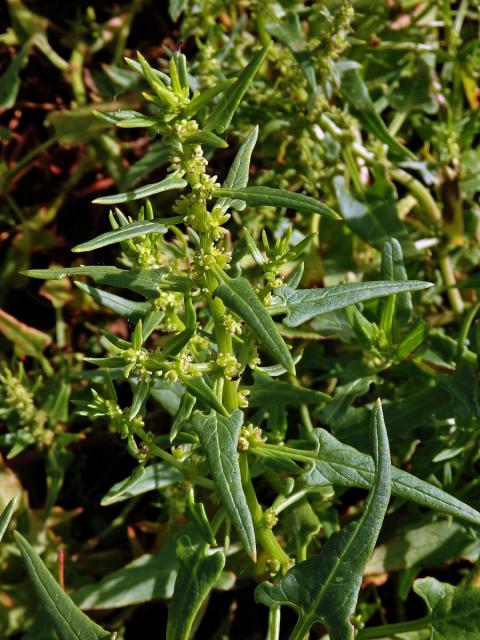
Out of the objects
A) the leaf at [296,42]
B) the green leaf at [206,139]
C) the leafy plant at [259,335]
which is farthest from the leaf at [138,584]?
the leaf at [296,42]

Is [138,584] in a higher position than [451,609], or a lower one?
lower

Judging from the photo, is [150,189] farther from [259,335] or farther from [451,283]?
[451,283]

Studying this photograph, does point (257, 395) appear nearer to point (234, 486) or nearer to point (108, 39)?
point (234, 486)

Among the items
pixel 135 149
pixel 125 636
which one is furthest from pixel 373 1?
pixel 125 636

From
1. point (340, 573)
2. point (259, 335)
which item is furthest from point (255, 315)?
point (340, 573)

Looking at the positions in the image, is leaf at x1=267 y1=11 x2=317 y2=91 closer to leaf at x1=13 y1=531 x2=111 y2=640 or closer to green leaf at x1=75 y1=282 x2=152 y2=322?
green leaf at x1=75 y1=282 x2=152 y2=322

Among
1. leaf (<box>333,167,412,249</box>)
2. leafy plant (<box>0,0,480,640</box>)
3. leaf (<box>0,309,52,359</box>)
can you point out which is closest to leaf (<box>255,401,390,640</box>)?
leafy plant (<box>0,0,480,640</box>)
